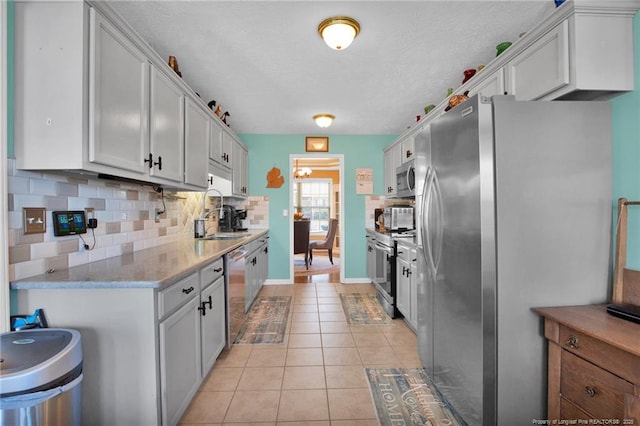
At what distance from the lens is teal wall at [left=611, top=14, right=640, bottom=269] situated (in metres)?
1.39

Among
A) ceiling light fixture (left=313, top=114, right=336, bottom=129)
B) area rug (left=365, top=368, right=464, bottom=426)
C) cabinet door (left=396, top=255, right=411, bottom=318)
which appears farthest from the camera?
ceiling light fixture (left=313, top=114, right=336, bottom=129)

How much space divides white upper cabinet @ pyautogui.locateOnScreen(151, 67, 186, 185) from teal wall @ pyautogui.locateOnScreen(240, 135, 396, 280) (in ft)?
7.62

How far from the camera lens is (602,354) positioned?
1.07 m

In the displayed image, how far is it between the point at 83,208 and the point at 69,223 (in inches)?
5.7

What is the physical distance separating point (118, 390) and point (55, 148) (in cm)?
109

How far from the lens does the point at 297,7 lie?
1.75 m

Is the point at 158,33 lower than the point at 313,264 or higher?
higher

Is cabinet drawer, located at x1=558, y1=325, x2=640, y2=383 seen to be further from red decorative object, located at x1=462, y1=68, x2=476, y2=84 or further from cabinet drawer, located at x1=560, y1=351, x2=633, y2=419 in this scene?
red decorative object, located at x1=462, y1=68, x2=476, y2=84

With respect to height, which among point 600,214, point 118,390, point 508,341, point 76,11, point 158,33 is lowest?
point 118,390

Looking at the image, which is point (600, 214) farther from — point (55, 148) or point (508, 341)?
point (55, 148)

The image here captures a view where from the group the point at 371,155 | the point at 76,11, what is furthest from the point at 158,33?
the point at 371,155

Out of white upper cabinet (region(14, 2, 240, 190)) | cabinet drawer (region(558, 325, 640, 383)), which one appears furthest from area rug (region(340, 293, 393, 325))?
white upper cabinet (region(14, 2, 240, 190))

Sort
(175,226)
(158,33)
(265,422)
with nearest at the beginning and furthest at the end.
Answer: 1. (265,422)
2. (158,33)
3. (175,226)

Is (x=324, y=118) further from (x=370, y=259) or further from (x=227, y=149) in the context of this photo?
(x=370, y=259)
